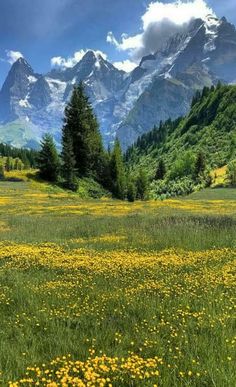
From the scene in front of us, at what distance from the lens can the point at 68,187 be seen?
7431cm

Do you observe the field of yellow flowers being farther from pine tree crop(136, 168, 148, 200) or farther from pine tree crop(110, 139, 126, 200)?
pine tree crop(136, 168, 148, 200)

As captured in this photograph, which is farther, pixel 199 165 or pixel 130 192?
pixel 199 165

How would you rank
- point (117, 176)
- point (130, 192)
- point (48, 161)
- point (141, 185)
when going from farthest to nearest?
1. point (141, 185)
2. point (130, 192)
3. point (117, 176)
4. point (48, 161)

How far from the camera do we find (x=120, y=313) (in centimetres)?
1077

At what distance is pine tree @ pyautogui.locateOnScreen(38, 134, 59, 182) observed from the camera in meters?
75.4

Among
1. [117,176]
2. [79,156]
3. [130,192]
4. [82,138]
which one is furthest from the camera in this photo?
[130,192]

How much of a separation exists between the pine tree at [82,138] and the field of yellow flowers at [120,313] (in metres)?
62.1

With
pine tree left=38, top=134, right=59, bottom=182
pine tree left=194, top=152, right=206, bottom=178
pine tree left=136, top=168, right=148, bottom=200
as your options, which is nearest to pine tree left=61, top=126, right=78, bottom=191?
pine tree left=38, top=134, right=59, bottom=182

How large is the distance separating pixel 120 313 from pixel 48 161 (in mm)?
66778

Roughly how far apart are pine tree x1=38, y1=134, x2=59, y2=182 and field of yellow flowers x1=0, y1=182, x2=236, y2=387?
5521 centimetres

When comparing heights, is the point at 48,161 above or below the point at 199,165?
below

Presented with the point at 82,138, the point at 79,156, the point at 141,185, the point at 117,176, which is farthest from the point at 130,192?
the point at 141,185

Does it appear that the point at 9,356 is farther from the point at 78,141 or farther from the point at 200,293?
the point at 78,141

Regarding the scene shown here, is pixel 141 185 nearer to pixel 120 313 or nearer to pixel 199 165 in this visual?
pixel 199 165
